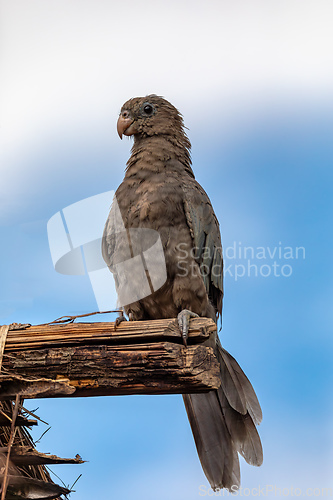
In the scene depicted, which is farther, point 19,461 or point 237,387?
point 237,387

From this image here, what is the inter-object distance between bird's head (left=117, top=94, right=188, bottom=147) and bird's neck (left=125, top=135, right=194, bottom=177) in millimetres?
40

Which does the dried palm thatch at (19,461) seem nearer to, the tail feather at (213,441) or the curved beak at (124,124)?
the tail feather at (213,441)

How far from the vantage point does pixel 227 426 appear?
8.18ft

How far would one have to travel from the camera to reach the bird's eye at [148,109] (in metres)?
2.93

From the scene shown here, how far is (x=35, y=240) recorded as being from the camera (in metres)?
2.82

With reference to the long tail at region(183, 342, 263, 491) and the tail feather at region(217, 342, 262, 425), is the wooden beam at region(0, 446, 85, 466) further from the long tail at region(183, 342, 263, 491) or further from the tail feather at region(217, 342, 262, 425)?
the tail feather at region(217, 342, 262, 425)

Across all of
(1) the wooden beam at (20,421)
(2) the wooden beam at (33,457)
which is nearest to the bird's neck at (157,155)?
(1) the wooden beam at (20,421)

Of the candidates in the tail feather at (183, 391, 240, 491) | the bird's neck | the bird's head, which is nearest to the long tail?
the tail feather at (183, 391, 240, 491)

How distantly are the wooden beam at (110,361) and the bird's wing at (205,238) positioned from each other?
0.79 metres

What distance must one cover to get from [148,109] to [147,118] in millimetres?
56

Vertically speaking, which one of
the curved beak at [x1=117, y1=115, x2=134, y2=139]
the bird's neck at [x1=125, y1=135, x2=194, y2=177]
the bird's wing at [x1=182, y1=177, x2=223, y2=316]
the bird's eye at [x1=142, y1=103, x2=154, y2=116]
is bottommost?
the bird's wing at [x1=182, y1=177, x2=223, y2=316]

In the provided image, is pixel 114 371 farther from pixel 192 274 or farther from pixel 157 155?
pixel 157 155

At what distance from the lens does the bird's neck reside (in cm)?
275

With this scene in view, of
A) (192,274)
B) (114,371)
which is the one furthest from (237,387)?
(114,371)
